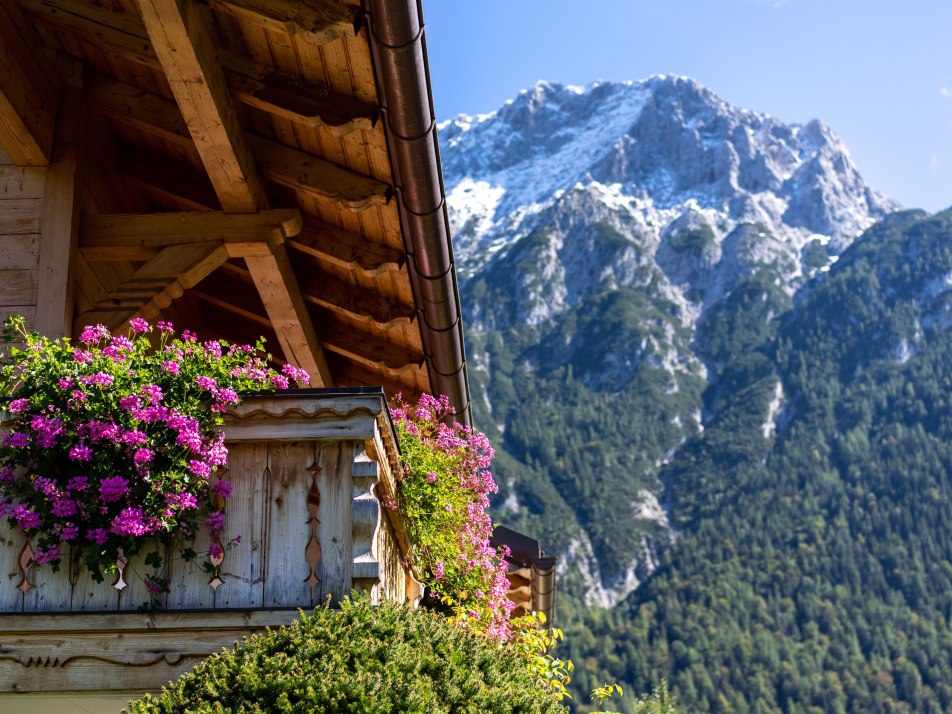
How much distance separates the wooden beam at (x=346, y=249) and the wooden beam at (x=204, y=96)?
47cm

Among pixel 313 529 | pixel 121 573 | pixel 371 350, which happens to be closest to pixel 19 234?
pixel 371 350

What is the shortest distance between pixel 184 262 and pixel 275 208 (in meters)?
0.72

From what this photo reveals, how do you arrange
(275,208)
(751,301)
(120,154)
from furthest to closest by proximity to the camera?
(751,301) → (120,154) → (275,208)

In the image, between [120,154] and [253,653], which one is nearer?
[253,653]

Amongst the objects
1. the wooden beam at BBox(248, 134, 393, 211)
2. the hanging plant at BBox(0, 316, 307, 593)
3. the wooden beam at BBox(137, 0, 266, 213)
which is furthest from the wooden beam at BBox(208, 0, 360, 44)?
the hanging plant at BBox(0, 316, 307, 593)

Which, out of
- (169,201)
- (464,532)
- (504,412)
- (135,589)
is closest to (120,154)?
(169,201)

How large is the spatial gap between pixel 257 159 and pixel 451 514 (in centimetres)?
243

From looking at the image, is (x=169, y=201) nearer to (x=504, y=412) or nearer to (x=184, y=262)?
(x=184, y=262)

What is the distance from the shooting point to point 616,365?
159500 mm

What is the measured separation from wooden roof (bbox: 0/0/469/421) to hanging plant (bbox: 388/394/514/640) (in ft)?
3.39

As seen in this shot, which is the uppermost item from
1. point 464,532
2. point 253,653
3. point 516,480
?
point 516,480

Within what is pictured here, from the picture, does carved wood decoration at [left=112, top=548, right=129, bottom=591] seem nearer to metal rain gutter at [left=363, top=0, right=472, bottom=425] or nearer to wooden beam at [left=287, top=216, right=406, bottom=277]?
metal rain gutter at [left=363, top=0, right=472, bottom=425]

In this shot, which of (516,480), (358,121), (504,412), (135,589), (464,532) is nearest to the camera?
(135,589)

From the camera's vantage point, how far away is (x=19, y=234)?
6.91 meters
